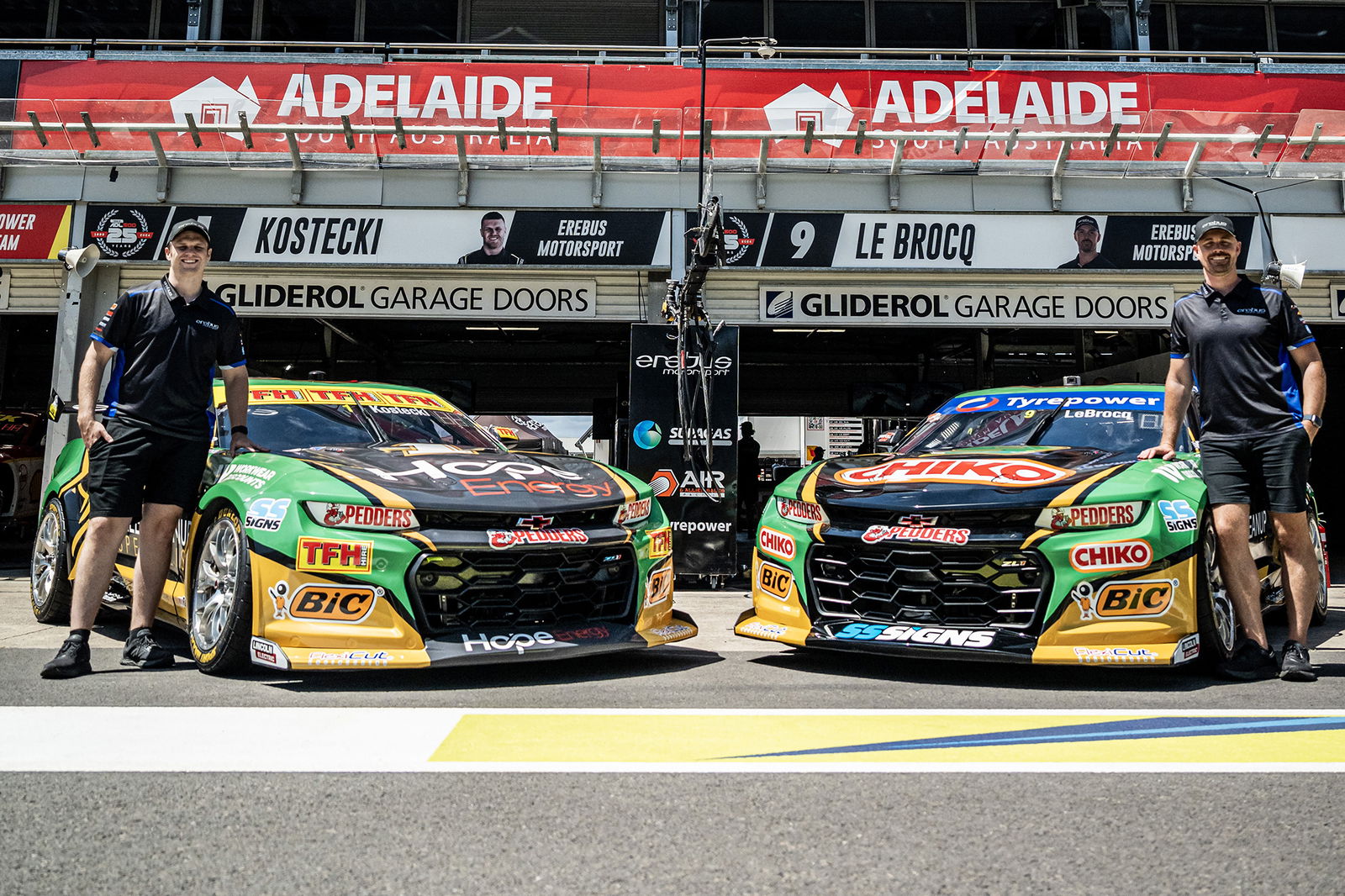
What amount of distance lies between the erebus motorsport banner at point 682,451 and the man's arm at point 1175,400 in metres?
4.77

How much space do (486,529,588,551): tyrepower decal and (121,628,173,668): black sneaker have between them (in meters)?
1.48

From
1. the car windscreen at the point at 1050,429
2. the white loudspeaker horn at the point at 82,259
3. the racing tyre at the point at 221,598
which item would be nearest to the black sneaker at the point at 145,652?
the racing tyre at the point at 221,598

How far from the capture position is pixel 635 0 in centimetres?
1731

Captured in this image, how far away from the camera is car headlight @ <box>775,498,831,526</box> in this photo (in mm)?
4430

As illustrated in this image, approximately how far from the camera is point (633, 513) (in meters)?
4.48

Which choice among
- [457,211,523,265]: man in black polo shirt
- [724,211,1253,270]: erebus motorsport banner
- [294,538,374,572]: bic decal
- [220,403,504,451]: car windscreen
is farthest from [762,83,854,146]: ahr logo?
[294,538,374,572]: bic decal

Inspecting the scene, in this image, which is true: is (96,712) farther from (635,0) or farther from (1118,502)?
Result: (635,0)

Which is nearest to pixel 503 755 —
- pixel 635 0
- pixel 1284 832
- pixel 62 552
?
pixel 1284 832

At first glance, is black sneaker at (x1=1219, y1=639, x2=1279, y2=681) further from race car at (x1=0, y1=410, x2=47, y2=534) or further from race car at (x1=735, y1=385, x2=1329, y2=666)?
race car at (x1=0, y1=410, x2=47, y2=534)

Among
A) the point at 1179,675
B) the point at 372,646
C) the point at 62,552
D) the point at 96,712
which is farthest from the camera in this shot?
the point at 62,552

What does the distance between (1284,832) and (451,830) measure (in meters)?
1.72

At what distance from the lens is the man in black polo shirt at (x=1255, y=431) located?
4.17 metres

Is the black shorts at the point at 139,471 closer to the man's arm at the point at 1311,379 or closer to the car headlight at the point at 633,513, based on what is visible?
the car headlight at the point at 633,513

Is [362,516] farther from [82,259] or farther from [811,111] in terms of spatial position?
[811,111]
